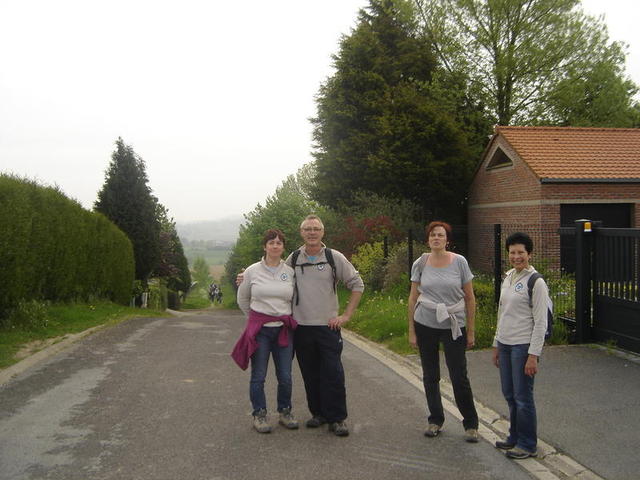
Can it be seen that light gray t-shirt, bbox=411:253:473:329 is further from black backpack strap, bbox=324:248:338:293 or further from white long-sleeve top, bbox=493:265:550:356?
black backpack strap, bbox=324:248:338:293

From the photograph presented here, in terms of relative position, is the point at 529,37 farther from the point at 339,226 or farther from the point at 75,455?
the point at 75,455

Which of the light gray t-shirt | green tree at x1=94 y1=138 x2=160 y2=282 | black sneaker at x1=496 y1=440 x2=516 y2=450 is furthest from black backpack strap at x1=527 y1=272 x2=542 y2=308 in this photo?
green tree at x1=94 y1=138 x2=160 y2=282

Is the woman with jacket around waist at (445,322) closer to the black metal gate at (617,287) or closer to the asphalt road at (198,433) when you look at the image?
the asphalt road at (198,433)

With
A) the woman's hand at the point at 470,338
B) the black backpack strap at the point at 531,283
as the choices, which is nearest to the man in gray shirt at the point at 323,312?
the woman's hand at the point at 470,338

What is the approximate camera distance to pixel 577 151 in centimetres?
2217

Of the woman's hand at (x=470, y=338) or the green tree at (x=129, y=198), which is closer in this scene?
the woman's hand at (x=470, y=338)

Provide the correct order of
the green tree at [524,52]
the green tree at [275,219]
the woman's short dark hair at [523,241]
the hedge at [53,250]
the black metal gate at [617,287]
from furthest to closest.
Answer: the green tree at [275,219] < the green tree at [524,52] < the hedge at [53,250] < the black metal gate at [617,287] < the woman's short dark hair at [523,241]

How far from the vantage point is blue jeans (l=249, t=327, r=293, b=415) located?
5.37 metres

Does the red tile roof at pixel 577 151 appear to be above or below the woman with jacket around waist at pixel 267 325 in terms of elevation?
above

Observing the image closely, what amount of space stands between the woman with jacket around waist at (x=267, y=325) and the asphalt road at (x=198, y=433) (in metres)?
0.30


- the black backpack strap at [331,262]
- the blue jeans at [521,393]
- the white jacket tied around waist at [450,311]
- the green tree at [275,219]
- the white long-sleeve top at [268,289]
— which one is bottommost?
the blue jeans at [521,393]

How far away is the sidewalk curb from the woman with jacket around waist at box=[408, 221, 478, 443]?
0.43 meters

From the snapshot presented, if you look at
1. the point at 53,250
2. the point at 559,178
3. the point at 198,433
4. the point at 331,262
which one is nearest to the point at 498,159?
the point at 559,178

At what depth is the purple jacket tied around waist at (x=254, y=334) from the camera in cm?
532
